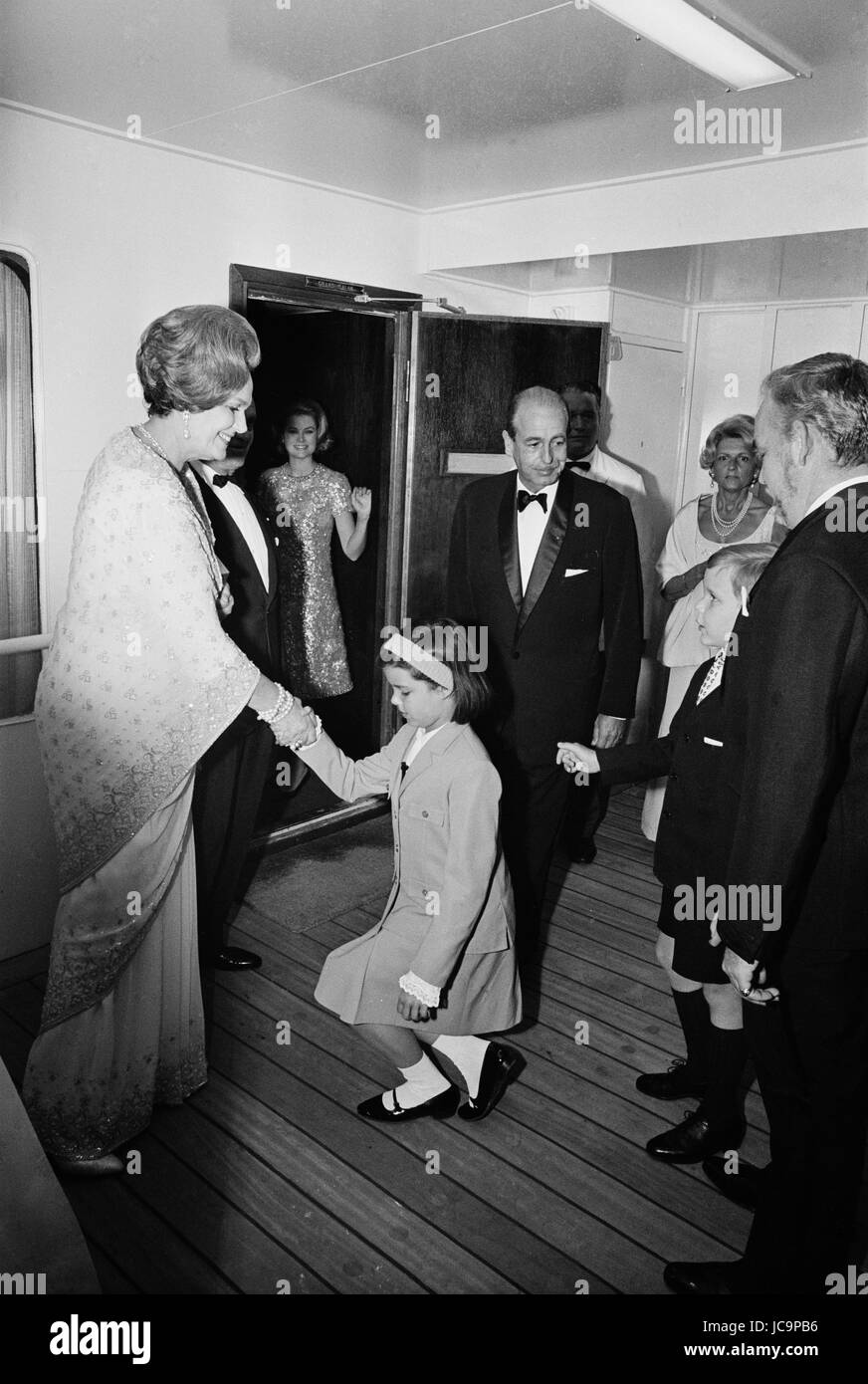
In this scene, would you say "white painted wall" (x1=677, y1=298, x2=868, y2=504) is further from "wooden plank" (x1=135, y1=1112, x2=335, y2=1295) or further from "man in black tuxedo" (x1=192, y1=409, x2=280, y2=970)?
"wooden plank" (x1=135, y1=1112, x2=335, y2=1295)

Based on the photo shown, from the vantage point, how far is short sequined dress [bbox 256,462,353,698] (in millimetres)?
5027

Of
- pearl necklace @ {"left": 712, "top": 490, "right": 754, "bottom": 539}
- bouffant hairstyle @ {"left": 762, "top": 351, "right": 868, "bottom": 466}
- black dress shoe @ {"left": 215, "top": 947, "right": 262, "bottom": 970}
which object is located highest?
bouffant hairstyle @ {"left": 762, "top": 351, "right": 868, "bottom": 466}

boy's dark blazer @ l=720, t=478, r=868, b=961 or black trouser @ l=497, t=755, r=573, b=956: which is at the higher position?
boy's dark blazer @ l=720, t=478, r=868, b=961

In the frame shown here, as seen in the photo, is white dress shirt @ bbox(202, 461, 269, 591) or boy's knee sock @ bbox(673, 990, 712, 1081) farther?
white dress shirt @ bbox(202, 461, 269, 591)

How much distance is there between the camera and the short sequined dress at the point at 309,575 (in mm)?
5027

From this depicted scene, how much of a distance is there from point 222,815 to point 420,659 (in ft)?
3.42

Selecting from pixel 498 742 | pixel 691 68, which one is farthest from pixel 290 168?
pixel 498 742

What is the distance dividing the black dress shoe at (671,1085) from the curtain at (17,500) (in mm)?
2290

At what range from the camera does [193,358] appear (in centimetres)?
237

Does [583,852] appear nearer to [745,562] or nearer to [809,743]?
[745,562]

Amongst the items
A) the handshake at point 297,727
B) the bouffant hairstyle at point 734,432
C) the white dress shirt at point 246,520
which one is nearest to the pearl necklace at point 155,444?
the handshake at point 297,727

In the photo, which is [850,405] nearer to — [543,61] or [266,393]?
[543,61]

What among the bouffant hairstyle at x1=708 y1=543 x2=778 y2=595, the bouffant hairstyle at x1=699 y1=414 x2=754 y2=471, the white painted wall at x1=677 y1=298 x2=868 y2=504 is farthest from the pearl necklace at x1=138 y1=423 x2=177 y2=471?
the white painted wall at x1=677 y1=298 x2=868 y2=504

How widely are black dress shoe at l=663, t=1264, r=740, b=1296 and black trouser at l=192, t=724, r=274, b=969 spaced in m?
1.68
